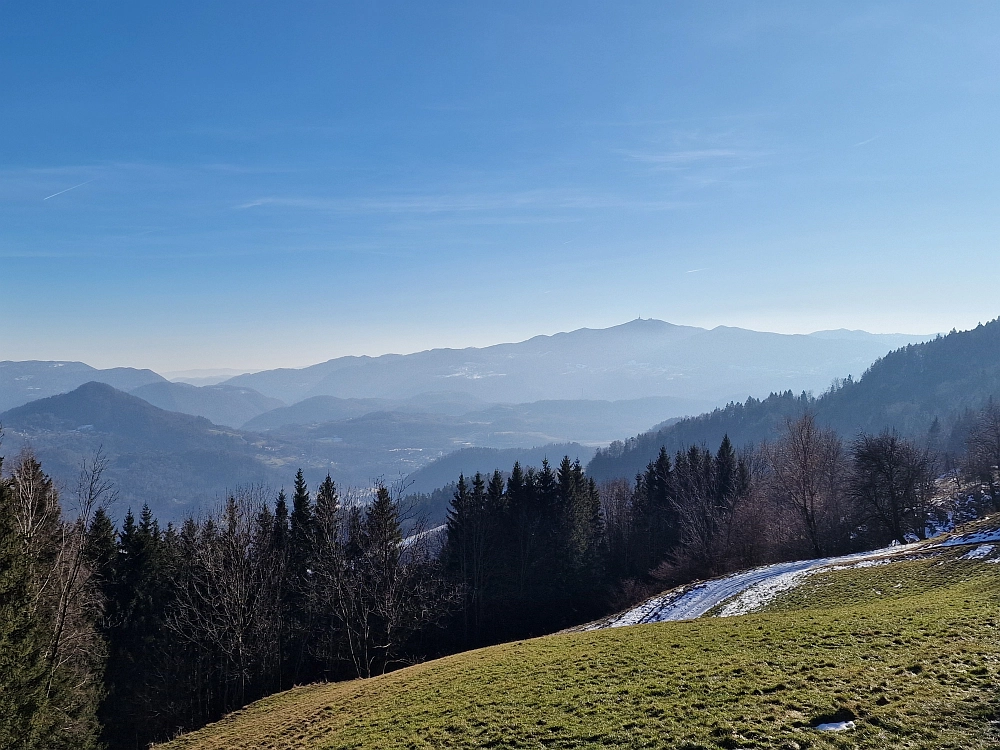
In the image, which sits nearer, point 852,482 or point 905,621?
point 905,621

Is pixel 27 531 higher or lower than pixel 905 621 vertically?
higher

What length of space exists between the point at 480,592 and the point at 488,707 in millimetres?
37572

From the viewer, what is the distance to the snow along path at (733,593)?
30.8 metres

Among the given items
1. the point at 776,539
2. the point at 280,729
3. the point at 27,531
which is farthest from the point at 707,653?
the point at 776,539

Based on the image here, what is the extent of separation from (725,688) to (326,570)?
107ft

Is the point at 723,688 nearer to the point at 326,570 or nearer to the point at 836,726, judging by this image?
the point at 836,726

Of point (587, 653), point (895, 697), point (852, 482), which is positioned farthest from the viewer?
point (852, 482)

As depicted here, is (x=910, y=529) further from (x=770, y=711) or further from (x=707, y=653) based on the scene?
(x=770, y=711)

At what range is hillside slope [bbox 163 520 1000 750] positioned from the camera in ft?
39.6

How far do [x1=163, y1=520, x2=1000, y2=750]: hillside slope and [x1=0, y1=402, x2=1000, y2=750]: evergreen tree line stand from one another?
9.33 m

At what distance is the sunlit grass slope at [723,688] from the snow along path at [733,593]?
11.6 feet

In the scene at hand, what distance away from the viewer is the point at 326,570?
3997 cm

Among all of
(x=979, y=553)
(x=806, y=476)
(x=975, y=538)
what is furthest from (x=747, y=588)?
(x=806, y=476)

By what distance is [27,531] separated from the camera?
22.1 metres
